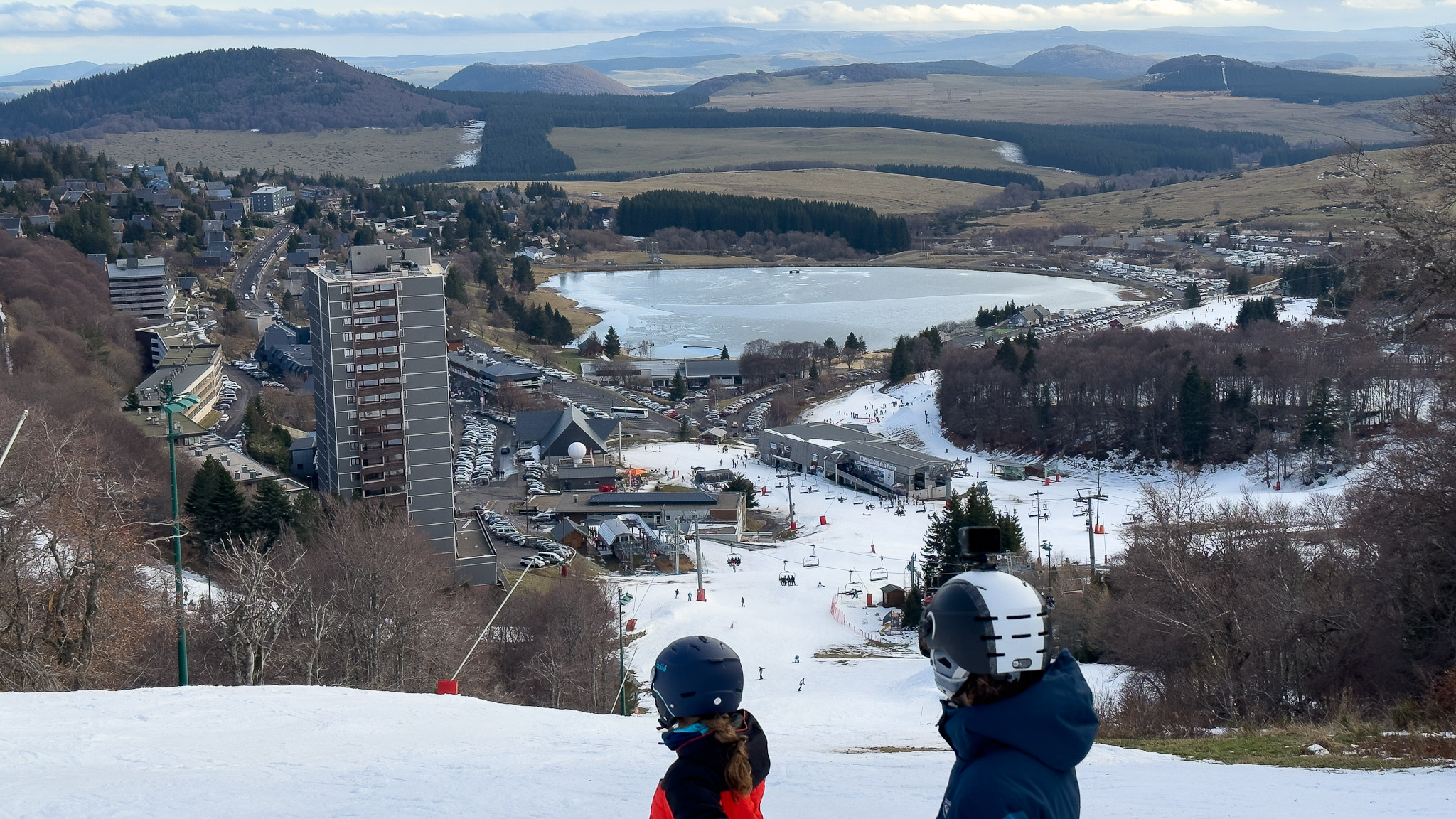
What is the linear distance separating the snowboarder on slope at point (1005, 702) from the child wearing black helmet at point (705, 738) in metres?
0.57

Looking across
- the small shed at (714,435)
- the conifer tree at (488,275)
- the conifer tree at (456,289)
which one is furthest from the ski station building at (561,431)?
the conifer tree at (488,275)

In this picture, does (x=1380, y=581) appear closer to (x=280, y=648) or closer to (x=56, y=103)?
(x=280, y=648)

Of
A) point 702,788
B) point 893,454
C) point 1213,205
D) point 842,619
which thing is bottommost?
point 842,619

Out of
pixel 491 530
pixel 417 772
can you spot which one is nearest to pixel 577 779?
pixel 417 772

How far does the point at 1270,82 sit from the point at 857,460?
538 ft

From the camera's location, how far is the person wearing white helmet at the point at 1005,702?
210cm

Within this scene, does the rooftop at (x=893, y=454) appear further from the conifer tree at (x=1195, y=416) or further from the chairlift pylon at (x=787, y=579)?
the chairlift pylon at (x=787, y=579)

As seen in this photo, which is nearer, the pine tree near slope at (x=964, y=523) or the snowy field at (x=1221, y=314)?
the pine tree near slope at (x=964, y=523)

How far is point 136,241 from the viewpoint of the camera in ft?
173

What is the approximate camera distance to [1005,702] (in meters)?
2.17

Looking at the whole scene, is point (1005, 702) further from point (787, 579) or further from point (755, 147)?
point (755, 147)

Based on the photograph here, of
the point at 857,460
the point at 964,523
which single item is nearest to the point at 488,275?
the point at 857,460

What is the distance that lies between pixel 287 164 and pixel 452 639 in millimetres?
111559

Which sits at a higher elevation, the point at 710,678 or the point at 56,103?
the point at 56,103
